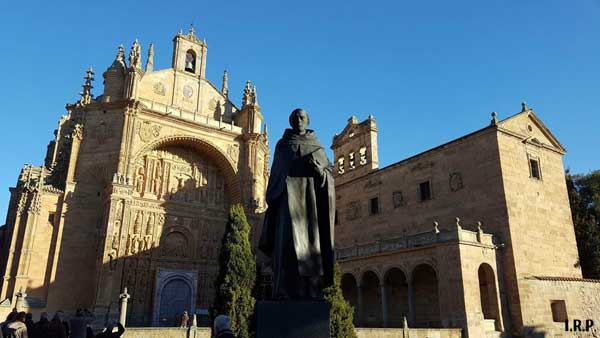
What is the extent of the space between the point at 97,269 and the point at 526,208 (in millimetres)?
24622

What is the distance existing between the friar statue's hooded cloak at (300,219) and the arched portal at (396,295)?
20.9 m

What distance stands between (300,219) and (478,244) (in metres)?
18.4

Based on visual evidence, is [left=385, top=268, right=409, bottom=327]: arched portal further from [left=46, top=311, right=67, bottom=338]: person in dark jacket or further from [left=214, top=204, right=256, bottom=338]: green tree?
[left=46, top=311, right=67, bottom=338]: person in dark jacket

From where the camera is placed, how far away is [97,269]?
25812 millimetres

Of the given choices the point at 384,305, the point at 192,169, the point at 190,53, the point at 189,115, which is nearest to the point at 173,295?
the point at 192,169

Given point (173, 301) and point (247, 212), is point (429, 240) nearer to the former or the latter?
point (247, 212)

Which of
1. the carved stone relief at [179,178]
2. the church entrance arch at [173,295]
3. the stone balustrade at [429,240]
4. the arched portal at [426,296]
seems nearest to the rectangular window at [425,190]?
the stone balustrade at [429,240]

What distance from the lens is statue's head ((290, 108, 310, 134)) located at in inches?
219

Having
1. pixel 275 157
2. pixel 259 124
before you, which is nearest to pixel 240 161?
pixel 259 124

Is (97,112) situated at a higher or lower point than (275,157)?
higher

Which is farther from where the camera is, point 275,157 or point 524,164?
point 524,164

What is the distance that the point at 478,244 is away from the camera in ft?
68.7

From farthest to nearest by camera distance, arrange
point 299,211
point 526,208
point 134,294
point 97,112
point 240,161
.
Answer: point 240,161, point 97,112, point 134,294, point 526,208, point 299,211

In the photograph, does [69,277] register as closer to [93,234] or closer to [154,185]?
[93,234]
